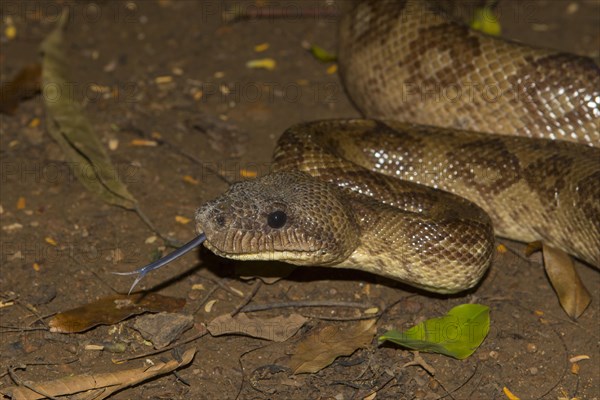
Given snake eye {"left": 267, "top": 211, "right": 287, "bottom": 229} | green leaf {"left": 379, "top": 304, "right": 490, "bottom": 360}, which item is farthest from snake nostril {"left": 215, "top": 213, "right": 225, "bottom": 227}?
green leaf {"left": 379, "top": 304, "right": 490, "bottom": 360}

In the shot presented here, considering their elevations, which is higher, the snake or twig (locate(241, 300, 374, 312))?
the snake

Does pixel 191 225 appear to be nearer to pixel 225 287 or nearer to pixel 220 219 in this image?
pixel 225 287

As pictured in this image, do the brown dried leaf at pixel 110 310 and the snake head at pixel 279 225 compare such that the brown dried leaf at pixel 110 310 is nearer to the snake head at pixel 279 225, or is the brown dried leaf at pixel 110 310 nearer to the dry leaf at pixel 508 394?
the snake head at pixel 279 225

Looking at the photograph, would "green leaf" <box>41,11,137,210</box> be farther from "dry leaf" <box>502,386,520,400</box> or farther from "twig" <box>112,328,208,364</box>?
"dry leaf" <box>502,386,520,400</box>

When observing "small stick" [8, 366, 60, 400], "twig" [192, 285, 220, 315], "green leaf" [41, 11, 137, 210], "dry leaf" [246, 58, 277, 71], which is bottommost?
"twig" [192, 285, 220, 315]

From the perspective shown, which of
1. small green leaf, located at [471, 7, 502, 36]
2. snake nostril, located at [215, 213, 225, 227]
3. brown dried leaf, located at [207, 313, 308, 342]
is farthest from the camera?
small green leaf, located at [471, 7, 502, 36]

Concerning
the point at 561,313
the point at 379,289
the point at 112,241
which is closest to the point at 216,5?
the point at 112,241

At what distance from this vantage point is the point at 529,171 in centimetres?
725

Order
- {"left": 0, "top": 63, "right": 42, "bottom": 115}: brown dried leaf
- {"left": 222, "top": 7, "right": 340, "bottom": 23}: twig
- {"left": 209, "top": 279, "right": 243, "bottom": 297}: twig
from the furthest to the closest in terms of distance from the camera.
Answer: {"left": 222, "top": 7, "right": 340, "bottom": 23}: twig
{"left": 0, "top": 63, "right": 42, "bottom": 115}: brown dried leaf
{"left": 209, "top": 279, "right": 243, "bottom": 297}: twig

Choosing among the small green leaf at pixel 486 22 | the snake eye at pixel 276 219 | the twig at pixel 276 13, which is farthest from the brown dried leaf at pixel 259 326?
the twig at pixel 276 13

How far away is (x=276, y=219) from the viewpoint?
20.0ft

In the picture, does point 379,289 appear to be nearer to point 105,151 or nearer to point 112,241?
point 112,241

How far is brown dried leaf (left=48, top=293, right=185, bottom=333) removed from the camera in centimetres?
605

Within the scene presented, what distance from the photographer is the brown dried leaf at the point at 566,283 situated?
6531 millimetres
